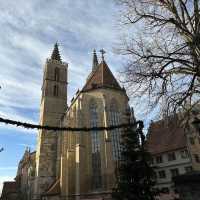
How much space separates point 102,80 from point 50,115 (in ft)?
46.8

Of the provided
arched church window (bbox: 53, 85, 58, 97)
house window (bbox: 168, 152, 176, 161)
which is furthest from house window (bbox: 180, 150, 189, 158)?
arched church window (bbox: 53, 85, 58, 97)

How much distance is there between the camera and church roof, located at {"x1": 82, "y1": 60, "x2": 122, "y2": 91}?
3399 centimetres

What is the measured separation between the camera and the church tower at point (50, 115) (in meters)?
38.1

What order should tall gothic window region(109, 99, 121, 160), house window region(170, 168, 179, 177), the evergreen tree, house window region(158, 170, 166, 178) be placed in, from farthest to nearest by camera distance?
house window region(158, 170, 166, 178)
tall gothic window region(109, 99, 121, 160)
house window region(170, 168, 179, 177)
the evergreen tree

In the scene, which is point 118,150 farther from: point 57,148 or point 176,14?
point 176,14

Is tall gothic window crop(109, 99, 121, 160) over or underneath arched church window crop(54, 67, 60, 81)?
underneath

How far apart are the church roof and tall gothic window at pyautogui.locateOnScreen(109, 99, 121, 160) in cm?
268

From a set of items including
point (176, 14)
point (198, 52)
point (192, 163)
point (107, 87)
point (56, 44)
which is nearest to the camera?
point (198, 52)

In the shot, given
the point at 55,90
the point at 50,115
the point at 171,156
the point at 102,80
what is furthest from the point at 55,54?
the point at 171,156

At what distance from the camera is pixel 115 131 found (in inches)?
1212

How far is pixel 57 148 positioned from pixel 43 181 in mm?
5837

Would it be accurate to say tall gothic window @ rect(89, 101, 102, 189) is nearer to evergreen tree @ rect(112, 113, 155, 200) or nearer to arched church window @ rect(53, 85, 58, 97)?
evergreen tree @ rect(112, 113, 155, 200)

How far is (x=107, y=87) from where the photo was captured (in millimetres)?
33531

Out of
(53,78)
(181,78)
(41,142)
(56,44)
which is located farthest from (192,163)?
(56,44)
